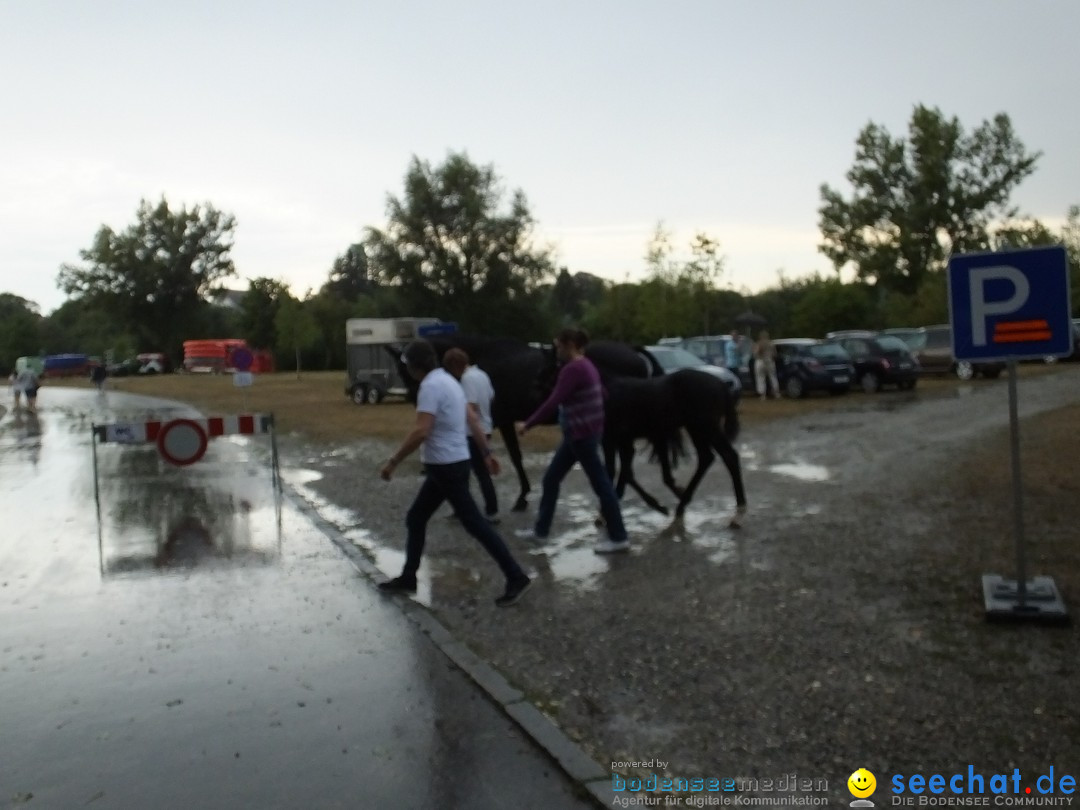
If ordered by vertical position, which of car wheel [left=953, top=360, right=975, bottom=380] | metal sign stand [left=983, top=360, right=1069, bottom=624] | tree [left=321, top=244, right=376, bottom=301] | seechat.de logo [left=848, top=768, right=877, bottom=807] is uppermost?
tree [left=321, top=244, right=376, bottom=301]

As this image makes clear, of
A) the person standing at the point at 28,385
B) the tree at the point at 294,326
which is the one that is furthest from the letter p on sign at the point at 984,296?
the tree at the point at 294,326

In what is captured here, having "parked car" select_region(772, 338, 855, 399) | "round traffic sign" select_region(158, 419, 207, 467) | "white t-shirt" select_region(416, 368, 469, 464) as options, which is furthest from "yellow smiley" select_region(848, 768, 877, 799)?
"parked car" select_region(772, 338, 855, 399)

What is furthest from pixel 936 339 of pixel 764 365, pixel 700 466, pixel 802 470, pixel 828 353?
pixel 700 466

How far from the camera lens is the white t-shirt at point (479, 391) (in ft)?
36.6

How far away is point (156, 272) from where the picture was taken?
9450 cm

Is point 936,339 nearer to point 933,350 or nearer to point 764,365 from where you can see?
point 933,350

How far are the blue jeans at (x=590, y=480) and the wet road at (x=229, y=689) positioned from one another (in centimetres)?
182

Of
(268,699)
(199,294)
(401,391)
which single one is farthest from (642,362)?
(199,294)

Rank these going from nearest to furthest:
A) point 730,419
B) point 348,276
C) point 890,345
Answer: point 730,419, point 890,345, point 348,276

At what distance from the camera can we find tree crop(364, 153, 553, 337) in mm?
61812

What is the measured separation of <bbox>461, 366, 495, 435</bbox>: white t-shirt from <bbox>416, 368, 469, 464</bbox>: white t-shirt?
3191 mm

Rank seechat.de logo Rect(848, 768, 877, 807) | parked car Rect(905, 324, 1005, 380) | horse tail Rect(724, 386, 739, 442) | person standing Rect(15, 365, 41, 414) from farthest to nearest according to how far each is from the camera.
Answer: person standing Rect(15, 365, 41, 414) < parked car Rect(905, 324, 1005, 380) < horse tail Rect(724, 386, 739, 442) < seechat.de logo Rect(848, 768, 877, 807)

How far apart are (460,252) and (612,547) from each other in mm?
54299

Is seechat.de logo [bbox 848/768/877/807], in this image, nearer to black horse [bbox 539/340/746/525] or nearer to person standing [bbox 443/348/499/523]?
black horse [bbox 539/340/746/525]
